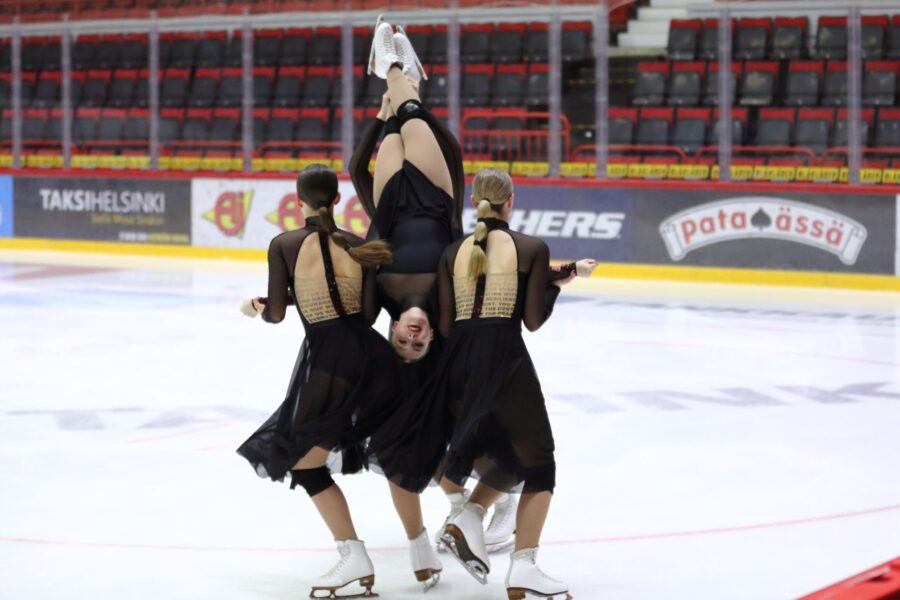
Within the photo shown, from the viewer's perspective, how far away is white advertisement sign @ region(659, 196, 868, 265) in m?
11.7

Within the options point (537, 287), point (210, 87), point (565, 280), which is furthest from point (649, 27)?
point (537, 287)

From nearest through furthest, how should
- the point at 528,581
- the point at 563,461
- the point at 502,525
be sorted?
the point at 528,581 → the point at 502,525 → the point at 563,461

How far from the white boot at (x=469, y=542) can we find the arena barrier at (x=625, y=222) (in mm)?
8489

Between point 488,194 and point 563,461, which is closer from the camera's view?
point 488,194

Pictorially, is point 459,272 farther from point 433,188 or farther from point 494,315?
point 433,188

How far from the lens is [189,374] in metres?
7.66

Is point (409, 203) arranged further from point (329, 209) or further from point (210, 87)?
point (210, 87)

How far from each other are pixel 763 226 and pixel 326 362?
8.65 m

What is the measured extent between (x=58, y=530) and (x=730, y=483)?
243cm

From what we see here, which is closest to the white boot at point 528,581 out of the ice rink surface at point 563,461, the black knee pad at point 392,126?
the ice rink surface at point 563,461

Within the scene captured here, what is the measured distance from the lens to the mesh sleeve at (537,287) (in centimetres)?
383

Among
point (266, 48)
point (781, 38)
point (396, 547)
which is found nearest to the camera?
point (396, 547)

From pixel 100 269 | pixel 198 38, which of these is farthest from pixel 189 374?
pixel 198 38

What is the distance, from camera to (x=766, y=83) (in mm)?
13383
